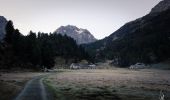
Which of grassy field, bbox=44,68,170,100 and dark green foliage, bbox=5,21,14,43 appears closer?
grassy field, bbox=44,68,170,100

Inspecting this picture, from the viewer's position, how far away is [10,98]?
136 ft

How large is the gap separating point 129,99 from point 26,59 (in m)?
144

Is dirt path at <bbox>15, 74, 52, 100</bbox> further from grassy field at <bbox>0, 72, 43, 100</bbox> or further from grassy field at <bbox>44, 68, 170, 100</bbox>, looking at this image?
grassy field at <bbox>44, 68, 170, 100</bbox>

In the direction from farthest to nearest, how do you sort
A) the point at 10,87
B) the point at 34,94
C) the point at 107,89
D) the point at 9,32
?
the point at 9,32 → the point at 107,89 → the point at 10,87 → the point at 34,94

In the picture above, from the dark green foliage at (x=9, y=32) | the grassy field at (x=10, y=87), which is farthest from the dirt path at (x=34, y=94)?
the dark green foliage at (x=9, y=32)

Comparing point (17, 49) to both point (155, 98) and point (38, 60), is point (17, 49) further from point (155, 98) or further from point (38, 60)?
point (155, 98)

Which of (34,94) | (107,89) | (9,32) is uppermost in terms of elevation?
(9,32)

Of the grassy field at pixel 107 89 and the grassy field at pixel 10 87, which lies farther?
the grassy field at pixel 107 89

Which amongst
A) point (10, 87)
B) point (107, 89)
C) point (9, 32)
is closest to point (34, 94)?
point (10, 87)

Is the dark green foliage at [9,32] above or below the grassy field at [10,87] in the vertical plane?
above

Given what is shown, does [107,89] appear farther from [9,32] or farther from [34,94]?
[9,32]

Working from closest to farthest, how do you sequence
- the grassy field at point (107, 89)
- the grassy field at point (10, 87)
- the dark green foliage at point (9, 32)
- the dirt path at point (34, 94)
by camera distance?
the dirt path at point (34, 94) < the grassy field at point (10, 87) < the grassy field at point (107, 89) < the dark green foliage at point (9, 32)

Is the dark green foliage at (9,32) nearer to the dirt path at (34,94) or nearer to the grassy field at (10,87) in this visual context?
the grassy field at (10,87)

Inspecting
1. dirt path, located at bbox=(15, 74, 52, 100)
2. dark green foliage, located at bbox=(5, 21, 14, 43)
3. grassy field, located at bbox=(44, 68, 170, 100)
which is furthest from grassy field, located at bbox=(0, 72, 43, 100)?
dark green foliage, located at bbox=(5, 21, 14, 43)
